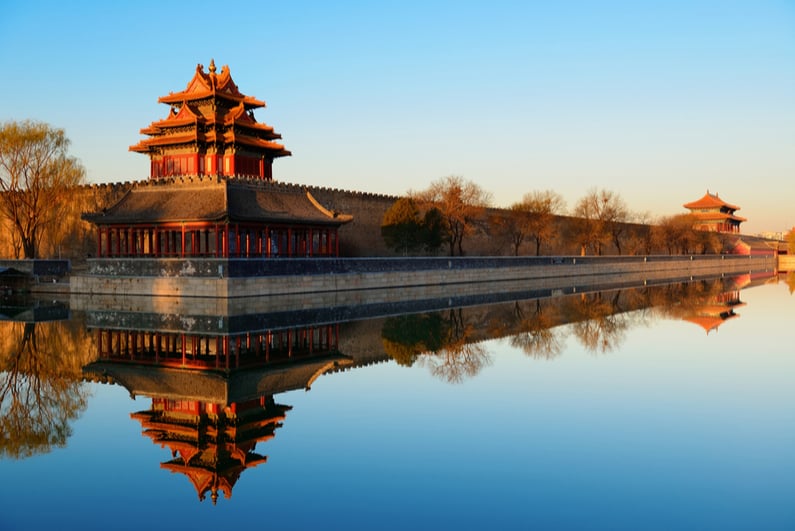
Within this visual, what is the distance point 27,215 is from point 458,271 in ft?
68.0

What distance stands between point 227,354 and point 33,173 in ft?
75.9

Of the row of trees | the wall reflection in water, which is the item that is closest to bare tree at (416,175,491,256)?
the row of trees

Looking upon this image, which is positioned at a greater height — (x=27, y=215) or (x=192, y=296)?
(x=27, y=215)

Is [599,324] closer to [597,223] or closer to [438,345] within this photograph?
[438,345]

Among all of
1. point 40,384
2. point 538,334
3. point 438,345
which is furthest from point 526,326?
point 40,384

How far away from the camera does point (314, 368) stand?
12039 millimetres

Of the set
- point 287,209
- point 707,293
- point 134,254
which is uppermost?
point 287,209

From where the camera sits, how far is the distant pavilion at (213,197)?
26156 millimetres

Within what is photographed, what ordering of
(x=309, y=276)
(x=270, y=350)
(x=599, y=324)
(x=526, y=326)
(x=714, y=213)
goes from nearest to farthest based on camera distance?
1. (x=270, y=350)
2. (x=526, y=326)
3. (x=599, y=324)
4. (x=309, y=276)
5. (x=714, y=213)

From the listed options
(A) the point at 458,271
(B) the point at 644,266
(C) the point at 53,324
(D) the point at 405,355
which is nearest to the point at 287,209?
(A) the point at 458,271

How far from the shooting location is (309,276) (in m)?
25.8

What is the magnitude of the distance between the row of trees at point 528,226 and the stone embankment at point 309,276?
380cm

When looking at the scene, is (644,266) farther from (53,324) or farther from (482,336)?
(53,324)

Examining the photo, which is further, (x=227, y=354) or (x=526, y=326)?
(x=526, y=326)
